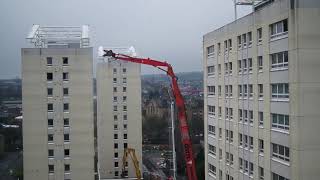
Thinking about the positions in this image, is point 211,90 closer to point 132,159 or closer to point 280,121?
point 280,121

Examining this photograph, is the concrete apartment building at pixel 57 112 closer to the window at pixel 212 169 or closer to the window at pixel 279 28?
the window at pixel 212 169

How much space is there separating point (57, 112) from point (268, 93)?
7.45 meters

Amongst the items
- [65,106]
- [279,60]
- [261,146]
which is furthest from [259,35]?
[65,106]

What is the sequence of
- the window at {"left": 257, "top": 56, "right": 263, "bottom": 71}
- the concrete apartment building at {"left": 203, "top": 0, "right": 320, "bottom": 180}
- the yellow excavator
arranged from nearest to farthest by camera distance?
the concrete apartment building at {"left": 203, "top": 0, "right": 320, "bottom": 180} → the window at {"left": 257, "top": 56, "right": 263, "bottom": 71} → the yellow excavator

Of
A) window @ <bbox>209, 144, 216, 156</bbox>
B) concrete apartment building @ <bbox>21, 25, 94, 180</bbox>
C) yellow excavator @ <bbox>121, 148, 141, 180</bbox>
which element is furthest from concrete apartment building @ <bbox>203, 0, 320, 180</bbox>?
yellow excavator @ <bbox>121, 148, 141, 180</bbox>

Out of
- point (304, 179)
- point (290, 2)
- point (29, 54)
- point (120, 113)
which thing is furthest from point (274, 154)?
point (120, 113)

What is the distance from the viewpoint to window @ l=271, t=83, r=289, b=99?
26.1ft

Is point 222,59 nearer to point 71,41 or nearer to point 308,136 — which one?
point 308,136

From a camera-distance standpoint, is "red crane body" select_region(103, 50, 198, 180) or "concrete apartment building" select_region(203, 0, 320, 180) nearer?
"concrete apartment building" select_region(203, 0, 320, 180)

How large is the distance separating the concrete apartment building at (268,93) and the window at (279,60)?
0.02m

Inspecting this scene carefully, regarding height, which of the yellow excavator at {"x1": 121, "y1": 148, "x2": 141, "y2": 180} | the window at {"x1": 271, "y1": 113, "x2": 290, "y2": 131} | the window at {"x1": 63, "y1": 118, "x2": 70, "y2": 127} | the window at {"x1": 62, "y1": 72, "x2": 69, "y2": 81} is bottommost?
the yellow excavator at {"x1": 121, "y1": 148, "x2": 141, "y2": 180}

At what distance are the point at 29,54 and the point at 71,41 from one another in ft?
4.64

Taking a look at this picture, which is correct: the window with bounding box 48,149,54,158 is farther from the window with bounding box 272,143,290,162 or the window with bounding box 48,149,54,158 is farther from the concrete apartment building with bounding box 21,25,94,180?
the window with bounding box 272,143,290,162

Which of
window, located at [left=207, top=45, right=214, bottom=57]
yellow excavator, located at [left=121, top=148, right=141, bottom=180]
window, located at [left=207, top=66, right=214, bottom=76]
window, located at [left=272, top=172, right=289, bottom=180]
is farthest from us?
yellow excavator, located at [left=121, top=148, right=141, bottom=180]
